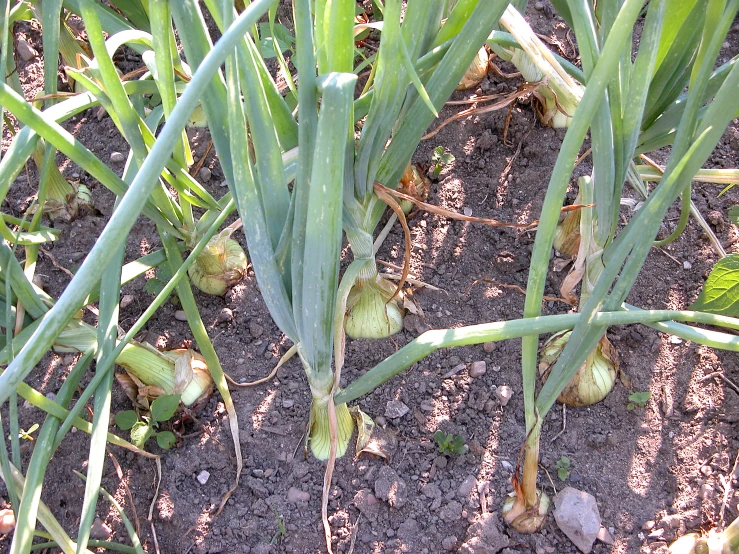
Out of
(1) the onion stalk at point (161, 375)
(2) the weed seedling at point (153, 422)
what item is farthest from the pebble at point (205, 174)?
(2) the weed seedling at point (153, 422)

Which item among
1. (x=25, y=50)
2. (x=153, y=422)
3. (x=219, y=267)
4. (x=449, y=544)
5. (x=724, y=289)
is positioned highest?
(x=25, y=50)

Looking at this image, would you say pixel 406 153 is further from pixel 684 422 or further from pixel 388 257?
pixel 684 422

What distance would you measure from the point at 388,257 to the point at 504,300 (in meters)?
0.25

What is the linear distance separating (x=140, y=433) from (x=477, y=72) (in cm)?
107

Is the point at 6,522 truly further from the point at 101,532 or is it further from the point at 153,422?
the point at 153,422

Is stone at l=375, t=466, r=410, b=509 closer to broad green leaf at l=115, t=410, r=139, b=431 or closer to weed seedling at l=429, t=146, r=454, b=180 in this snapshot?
broad green leaf at l=115, t=410, r=139, b=431

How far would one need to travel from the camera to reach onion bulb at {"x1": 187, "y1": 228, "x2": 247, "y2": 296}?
4.04 feet

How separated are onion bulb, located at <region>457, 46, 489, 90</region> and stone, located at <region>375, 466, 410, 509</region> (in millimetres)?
914

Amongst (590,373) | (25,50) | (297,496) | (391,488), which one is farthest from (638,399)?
(25,50)

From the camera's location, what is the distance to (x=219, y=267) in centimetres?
126

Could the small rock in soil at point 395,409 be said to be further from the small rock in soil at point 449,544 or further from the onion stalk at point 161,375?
the onion stalk at point 161,375

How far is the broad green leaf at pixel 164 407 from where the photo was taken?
107 centimetres

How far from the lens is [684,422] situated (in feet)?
3.66

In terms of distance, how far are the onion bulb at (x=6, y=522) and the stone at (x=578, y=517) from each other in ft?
2.95
